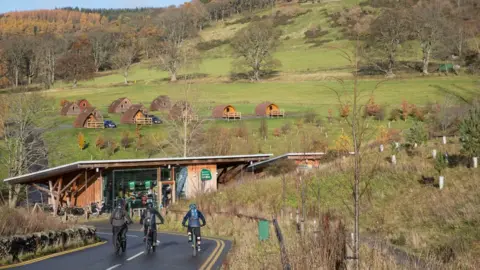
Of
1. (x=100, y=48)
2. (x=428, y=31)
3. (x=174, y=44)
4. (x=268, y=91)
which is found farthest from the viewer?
(x=100, y=48)

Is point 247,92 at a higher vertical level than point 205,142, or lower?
higher

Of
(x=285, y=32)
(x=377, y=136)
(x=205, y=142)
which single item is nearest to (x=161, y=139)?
(x=205, y=142)

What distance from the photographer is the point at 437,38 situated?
98375 millimetres

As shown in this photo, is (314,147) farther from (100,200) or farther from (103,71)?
(103,71)

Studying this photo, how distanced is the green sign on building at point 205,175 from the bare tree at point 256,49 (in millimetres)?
68763

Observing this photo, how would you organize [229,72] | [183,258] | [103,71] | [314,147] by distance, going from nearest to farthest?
[183,258] → [314,147] → [229,72] → [103,71]

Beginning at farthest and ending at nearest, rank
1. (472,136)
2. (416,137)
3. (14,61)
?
(14,61) < (416,137) < (472,136)

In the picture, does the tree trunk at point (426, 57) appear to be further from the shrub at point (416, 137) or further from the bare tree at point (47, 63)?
the bare tree at point (47, 63)

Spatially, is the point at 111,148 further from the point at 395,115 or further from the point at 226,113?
the point at 395,115

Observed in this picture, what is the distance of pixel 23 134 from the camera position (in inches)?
2172

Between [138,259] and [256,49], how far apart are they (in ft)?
325

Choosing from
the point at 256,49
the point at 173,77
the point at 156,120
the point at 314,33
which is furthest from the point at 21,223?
the point at 314,33

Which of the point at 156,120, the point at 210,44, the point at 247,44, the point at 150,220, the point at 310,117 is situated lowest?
the point at 150,220

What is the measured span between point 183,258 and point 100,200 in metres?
25.4
